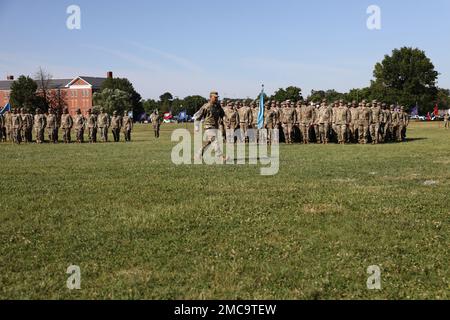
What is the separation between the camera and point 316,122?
92.6 feet

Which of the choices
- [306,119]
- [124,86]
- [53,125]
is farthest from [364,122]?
[124,86]

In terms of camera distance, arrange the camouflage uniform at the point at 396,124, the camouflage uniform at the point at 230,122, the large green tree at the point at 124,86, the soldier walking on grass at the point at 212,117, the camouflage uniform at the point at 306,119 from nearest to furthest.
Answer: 1. the soldier walking on grass at the point at 212,117
2. the camouflage uniform at the point at 306,119
3. the camouflage uniform at the point at 230,122
4. the camouflage uniform at the point at 396,124
5. the large green tree at the point at 124,86

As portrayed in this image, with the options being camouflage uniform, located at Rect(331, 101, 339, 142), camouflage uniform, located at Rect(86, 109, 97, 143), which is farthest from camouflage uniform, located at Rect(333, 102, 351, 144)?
camouflage uniform, located at Rect(86, 109, 97, 143)

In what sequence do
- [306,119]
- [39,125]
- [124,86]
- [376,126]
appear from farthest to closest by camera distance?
[124,86], [39,125], [306,119], [376,126]

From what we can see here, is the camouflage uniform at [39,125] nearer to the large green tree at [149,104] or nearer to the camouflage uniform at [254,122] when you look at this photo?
the camouflage uniform at [254,122]

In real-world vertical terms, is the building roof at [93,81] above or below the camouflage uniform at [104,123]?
above

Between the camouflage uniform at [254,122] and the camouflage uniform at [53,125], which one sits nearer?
the camouflage uniform at [254,122]

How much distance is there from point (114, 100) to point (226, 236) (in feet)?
371

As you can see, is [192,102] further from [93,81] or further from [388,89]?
[388,89]

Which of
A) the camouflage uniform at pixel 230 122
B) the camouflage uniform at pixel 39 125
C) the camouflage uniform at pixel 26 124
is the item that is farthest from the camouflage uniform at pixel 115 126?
the camouflage uniform at pixel 230 122

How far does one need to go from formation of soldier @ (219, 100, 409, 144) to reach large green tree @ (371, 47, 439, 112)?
226ft

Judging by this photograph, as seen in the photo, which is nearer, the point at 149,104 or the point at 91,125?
the point at 91,125

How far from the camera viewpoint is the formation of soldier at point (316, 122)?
91.4 feet

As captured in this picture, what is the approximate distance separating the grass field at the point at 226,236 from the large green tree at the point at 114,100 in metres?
105
